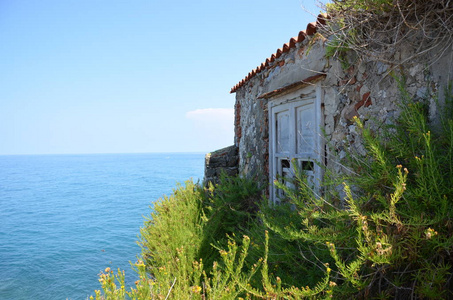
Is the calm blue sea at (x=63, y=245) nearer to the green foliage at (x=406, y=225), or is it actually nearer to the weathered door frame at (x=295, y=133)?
the weathered door frame at (x=295, y=133)

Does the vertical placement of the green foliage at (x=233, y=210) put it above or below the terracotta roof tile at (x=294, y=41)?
below

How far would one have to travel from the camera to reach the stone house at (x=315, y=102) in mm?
2621

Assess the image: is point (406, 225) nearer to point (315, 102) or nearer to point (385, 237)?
point (385, 237)

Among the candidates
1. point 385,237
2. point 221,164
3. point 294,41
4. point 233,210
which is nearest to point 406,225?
point 385,237

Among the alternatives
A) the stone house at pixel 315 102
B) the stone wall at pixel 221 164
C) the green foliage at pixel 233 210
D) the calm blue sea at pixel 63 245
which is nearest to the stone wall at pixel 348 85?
the stone house at pixel 315 102

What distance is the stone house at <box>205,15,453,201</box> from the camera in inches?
103

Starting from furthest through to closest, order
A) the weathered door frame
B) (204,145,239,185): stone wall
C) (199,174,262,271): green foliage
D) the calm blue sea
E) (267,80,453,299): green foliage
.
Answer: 1. (204,145,239,185): stone wall
2. the calm blue sea
3. (199,174,262,271): green foliage
4. the weathered door frame
5. (267,80,453,299): green foliage

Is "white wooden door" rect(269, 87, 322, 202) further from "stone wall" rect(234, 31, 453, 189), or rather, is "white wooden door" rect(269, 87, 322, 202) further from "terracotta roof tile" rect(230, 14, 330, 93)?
"terracotta roof tile" rect(230, 14, 330, 93)

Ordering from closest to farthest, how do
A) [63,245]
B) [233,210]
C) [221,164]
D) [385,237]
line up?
1. [385,237]
2. [233,210]
3. [221,164]
4. [63,245]

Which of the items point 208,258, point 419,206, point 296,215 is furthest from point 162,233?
point 419,206

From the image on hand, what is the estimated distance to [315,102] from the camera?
3.68 metres

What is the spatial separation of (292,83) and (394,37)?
1.49 meters

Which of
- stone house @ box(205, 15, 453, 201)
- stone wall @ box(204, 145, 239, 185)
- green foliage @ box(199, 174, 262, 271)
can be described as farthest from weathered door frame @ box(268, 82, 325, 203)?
stone wall @ box(204, 145, 239, 185)

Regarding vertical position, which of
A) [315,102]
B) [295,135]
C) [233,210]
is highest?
[315,102]
